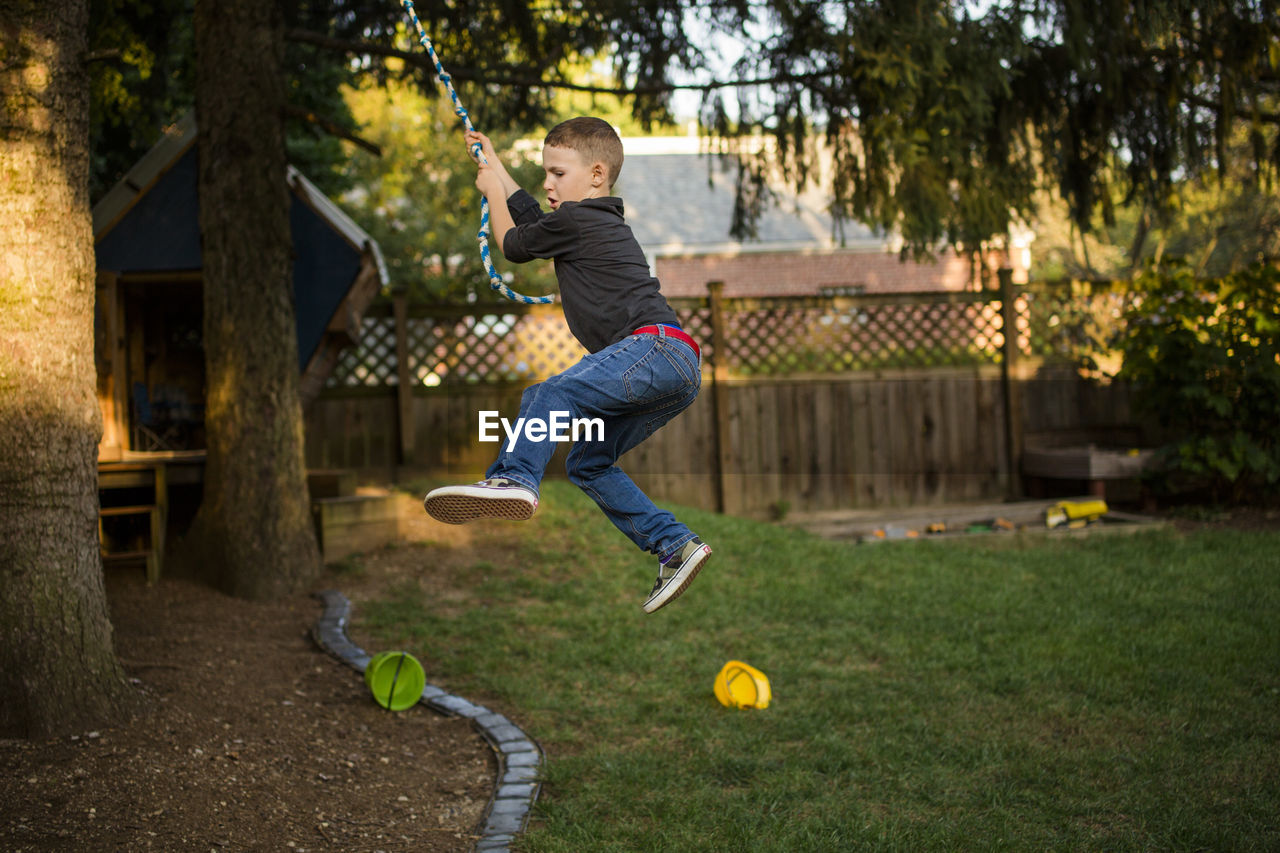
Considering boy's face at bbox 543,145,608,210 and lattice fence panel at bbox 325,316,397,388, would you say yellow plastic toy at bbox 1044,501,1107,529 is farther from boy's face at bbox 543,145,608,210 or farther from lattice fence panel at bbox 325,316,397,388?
boy's face at bbox 543,145,608,210

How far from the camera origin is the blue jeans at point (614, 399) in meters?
2.64

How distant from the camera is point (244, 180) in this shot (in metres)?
6.03

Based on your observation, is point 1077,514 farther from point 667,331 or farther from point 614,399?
point 614,399

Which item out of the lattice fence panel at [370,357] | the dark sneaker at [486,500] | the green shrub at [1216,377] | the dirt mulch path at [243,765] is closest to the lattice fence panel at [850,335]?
the green shrub at [1216,377]

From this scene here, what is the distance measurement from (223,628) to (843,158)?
490cm

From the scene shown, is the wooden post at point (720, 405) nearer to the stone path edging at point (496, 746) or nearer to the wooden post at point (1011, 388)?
the wooden post at point (1011, 388)

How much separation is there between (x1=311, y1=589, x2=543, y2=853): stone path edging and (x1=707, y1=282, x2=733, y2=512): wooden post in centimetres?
437

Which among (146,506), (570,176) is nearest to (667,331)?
(570,176)

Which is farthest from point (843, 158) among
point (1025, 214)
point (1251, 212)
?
point (1251, 212)

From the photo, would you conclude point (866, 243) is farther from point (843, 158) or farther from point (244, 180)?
point (244, 180)

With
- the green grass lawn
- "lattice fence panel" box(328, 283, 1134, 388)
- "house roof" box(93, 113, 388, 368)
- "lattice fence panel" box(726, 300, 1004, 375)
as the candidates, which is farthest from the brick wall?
"house roof" box(93, 113, 388, 368)

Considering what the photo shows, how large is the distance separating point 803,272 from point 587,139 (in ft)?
60.2

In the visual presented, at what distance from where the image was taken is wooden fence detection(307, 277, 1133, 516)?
9.30 m

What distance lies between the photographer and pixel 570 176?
2.86 meters
